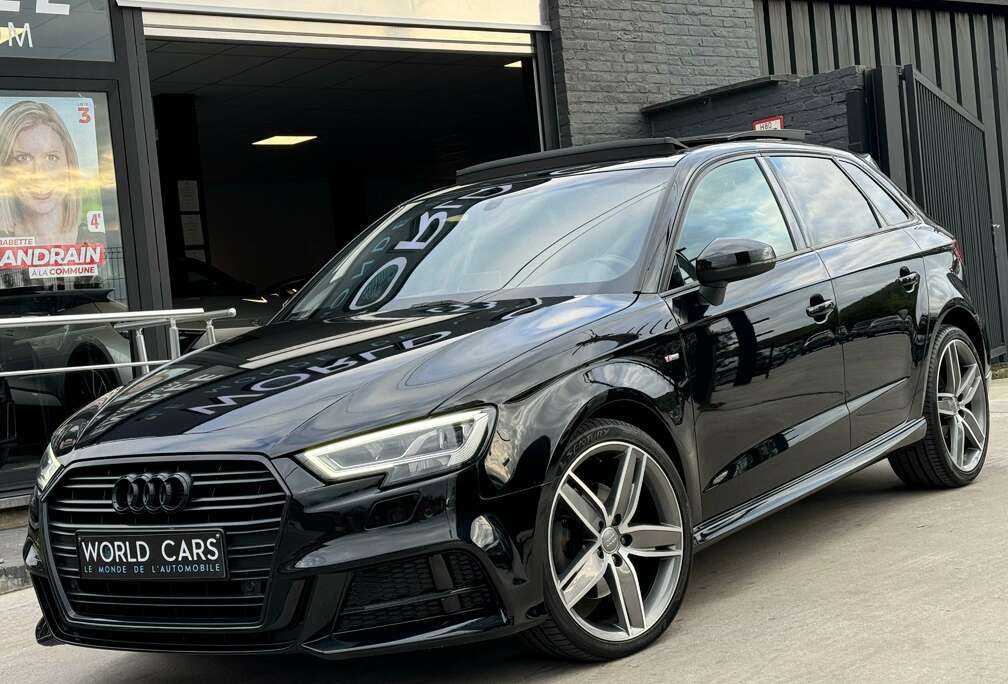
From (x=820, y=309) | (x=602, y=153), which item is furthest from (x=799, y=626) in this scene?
(x=602, y=153)

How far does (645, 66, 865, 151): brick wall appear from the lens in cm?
1070

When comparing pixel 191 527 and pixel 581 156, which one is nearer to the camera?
pixel 191 527

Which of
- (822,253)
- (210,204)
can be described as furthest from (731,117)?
(210,204)

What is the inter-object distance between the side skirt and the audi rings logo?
1.64 metres

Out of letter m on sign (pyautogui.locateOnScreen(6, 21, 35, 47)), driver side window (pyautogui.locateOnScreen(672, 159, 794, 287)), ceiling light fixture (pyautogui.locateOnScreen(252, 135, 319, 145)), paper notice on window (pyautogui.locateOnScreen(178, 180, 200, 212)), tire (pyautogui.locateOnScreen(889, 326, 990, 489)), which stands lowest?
tire (pyautogui.locateOnScreen(889, 326, 990, 489))

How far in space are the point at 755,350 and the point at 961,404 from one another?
200 centimetres

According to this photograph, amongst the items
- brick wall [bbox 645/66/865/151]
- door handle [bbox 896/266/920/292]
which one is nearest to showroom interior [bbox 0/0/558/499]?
brick wall [bbox 645/66/865/151]

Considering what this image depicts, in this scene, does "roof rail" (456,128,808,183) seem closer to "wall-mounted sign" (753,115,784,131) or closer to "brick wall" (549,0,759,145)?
"wall-mounted sign" (753,115,784,131)

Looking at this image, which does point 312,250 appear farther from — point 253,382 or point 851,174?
point 253,382

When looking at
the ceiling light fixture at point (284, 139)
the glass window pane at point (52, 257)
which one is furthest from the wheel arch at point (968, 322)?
the ceiling light fixture at point (284, 139)

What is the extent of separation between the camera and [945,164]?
457 inches

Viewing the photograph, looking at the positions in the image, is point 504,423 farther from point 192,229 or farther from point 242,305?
point 192,229

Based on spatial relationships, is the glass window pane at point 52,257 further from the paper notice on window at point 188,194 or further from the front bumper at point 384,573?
the paper notice on window at point 188,194

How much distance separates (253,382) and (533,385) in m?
0.82
